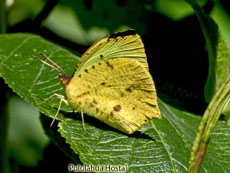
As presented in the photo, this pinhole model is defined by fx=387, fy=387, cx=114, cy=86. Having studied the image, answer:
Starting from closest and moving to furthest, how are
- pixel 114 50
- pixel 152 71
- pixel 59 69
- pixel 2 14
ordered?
1. pixel 114 50
2. pixel 59 69
3. pixel 2 14
4. pixel 152 71

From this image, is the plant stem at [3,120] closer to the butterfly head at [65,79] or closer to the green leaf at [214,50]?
the butterfly head at [65,79]

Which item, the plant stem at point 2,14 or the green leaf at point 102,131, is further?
the plant stem at point 2,14

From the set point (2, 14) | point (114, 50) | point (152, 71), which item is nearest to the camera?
point (114, 50)

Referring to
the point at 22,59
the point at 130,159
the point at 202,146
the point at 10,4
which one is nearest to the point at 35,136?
the point at 10,4

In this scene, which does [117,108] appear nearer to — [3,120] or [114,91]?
[114,91]

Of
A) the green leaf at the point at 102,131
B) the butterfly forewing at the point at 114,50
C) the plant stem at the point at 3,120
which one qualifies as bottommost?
the plant stem at the point at 3,120

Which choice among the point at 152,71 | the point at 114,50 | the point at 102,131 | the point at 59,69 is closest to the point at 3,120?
the point at 59,69

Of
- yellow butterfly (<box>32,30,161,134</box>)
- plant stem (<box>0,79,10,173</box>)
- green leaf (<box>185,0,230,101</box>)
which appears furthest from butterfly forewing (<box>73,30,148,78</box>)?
plant stem (<box>0,79,10,173</box>)

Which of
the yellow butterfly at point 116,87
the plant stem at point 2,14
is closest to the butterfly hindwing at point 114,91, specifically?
the yellow butterfly at point 116,87
